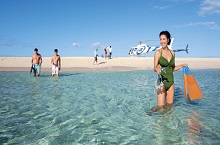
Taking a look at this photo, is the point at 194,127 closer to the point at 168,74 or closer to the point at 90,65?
the point at 168,74

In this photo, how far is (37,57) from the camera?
729 inches

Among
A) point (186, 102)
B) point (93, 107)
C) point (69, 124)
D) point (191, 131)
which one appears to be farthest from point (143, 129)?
point (186, 102)

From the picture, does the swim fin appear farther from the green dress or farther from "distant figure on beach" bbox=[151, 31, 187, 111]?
the green dress

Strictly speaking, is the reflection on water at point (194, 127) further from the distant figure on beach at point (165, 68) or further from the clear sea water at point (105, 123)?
the distant figure on beach at point (165, 68)

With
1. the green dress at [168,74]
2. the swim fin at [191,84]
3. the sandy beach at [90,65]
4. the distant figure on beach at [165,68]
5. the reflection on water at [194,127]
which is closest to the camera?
the reflection on water at [194,127]

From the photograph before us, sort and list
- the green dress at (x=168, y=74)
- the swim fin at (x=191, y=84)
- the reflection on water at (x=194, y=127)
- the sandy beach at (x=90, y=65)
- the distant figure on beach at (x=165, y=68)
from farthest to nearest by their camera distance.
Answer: the sandy beach at (x=90, y=65)
the swim fin at (x=191, y=84)
the green dress at (x=168, y=74)
the distant figure on beach at (x=165, y=68)
the reflection on water at (x=194, y=127)

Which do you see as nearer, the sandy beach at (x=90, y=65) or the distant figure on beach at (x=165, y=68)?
the distant figure on beach at (x=165, y=68)

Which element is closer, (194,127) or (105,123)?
(194,127)

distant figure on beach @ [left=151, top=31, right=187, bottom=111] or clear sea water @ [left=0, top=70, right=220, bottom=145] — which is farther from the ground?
distant figure on beach @ [left=151, top=31, right=187, bottom=111]

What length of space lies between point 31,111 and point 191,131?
4358mm

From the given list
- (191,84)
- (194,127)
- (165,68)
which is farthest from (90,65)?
(194,127)

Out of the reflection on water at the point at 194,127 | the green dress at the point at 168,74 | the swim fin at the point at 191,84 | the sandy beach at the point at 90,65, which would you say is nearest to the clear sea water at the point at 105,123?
the reflection on water at the point at 194,127

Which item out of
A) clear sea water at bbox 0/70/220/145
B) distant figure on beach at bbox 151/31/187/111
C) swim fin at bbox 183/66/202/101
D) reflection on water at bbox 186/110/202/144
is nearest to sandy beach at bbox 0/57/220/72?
clear sea water at bbox 0/70/220/145

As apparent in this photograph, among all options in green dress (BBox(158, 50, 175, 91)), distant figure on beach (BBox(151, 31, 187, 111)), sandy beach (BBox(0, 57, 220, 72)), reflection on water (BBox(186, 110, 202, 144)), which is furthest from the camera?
sandy beach (BBox(0, 57, 220, 72))
